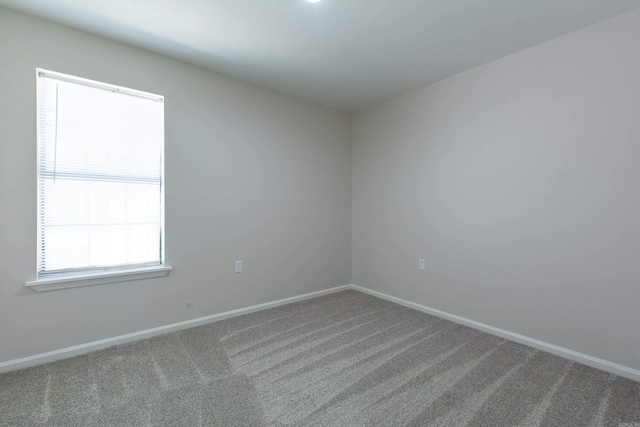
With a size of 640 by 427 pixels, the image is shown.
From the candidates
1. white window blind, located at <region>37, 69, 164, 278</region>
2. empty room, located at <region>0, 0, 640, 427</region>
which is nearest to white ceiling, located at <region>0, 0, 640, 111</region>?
empty room, located at <region>0, 0, 640, 427</region>

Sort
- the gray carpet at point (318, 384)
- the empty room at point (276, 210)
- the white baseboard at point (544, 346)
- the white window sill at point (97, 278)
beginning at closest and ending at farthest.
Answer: the gray carpet at point (318, 384), the empty room at point (276, 210), the white baseboard at point (544, 346), the white window sill at point (97, 278)

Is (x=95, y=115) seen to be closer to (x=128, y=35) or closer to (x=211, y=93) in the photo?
(x=128, y=35)

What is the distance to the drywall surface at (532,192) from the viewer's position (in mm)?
2010

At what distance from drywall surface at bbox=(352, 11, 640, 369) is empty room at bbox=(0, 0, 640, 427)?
1cm

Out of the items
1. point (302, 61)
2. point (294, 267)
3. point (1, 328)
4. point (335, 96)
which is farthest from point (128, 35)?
point (294, 267)

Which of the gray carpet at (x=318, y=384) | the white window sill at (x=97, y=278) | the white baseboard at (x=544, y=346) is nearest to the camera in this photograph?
the gray carpet at (x=318, y=384)

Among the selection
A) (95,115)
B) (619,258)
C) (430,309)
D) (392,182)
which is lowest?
(430,309)

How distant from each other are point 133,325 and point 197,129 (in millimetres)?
1851

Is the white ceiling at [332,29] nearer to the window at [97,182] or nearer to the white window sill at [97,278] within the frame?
the window at [97,182]

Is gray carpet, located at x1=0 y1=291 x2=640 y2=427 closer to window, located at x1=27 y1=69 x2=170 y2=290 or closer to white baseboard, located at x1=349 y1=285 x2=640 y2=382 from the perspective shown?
white baseboard, located at x1=349 y1=285 x2=640 y2=382

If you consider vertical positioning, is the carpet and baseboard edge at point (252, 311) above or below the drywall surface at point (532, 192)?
below

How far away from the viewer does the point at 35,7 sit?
6.44ft

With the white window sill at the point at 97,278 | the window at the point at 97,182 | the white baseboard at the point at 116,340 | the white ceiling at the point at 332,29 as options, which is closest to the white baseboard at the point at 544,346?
the white baseboard at the point at 116,340

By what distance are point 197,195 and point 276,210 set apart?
35.2 inches
